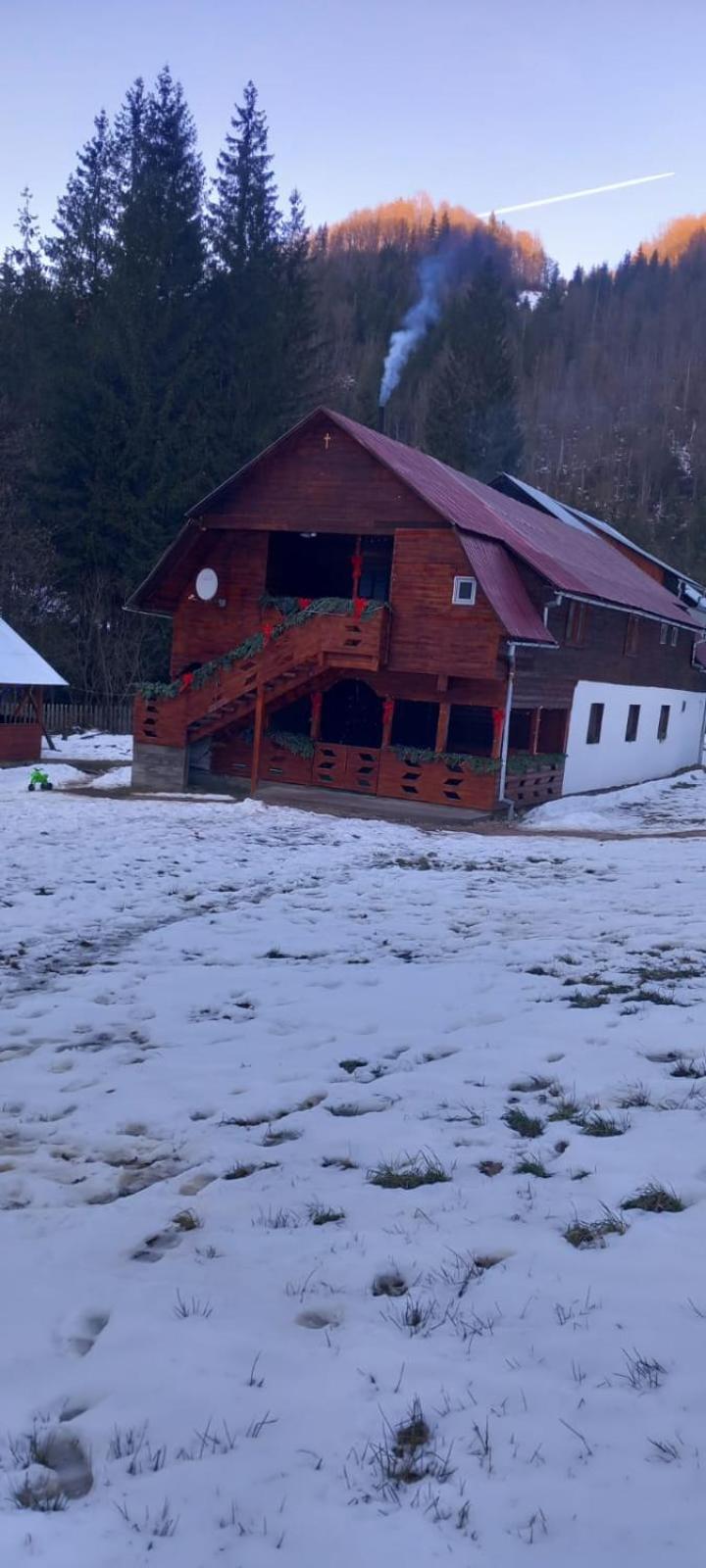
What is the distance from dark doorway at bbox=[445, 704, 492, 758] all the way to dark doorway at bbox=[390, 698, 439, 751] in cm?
51

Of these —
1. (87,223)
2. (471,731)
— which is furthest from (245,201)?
(471,731)

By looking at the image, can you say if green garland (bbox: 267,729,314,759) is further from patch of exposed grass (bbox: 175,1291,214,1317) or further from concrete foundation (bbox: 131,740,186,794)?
patch of exposed grass (bbox: 175,1291,214,1317)

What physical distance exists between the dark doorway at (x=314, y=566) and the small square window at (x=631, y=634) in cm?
824

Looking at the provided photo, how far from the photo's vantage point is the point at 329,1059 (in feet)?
23.3

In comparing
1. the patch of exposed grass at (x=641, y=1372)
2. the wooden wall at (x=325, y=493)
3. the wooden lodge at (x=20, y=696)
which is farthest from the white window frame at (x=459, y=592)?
the patch of exposed grass at (x=641, y=1372)

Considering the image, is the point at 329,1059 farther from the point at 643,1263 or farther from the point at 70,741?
the point at 70,741

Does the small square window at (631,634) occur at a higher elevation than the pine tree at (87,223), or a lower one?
lower

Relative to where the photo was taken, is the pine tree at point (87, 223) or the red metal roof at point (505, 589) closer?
the red metal roof at point (505, 589)

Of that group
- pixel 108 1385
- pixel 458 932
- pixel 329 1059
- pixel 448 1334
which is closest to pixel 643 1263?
pixel 448 1334

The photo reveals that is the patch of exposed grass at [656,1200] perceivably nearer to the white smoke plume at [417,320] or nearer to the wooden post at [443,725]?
the wooden post at [443,725]

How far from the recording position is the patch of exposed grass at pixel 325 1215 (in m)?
4.92

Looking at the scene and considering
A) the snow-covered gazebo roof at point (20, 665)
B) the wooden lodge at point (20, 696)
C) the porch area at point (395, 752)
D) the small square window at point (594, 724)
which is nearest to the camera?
the porch area at point (395, 752)

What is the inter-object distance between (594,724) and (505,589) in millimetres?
6933

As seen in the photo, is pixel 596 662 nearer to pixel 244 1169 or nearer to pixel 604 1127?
pixel 604 1127
